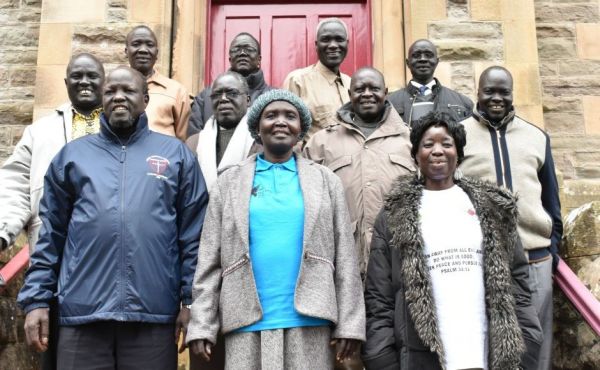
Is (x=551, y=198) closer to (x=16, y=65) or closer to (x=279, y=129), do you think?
(x=279, y=129)

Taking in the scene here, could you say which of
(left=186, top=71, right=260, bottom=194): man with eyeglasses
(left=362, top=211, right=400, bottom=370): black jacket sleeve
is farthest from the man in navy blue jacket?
(left=362, top=211, right=400, bottom=370): black jacket sleeve

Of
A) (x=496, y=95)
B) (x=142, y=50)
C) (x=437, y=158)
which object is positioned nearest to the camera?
(x=437, y=158)

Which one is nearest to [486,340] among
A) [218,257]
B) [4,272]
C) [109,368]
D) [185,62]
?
[218,257]

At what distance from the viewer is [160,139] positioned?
3463mm

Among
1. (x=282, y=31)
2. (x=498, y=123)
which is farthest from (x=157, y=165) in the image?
(x=282, y=31)

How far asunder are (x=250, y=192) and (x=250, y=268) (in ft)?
1.18

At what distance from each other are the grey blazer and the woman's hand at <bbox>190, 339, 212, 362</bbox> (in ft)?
0.11

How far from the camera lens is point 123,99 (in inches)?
136

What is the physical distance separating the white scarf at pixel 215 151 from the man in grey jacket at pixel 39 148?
23.0 inches

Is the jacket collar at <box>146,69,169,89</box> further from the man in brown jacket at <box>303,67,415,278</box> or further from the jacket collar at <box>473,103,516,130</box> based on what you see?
the jacket collar at <box>473,103,516,130</box>

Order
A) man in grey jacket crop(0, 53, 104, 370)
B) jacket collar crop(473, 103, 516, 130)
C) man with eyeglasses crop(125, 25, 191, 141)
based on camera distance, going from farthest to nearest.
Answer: man with eyeglasses crop(125, 25, 191, 141) → jacket collar crop(473, 103, 516, 130) → man in grey jacket crop(0, 53, 104, 370)

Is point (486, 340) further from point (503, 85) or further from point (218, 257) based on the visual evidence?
point (503, 85)

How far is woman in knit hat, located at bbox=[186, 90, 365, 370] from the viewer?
117 inches

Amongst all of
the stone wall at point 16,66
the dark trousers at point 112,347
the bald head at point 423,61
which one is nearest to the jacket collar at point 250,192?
the dark trousers at point 112,347
